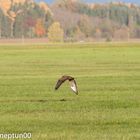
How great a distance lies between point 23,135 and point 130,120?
3.60 m

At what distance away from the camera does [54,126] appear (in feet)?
57.3

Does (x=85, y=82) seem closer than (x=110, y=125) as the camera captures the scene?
No

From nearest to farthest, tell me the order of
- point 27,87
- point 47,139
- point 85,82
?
1. point 47,139
2. point 27,87
3. point 85,82

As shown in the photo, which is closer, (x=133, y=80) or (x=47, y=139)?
(x=47, y=139)

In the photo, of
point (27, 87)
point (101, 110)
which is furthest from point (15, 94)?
point (101, 110)

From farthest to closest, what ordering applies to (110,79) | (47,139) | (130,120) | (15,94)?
(110,79) → (15,94) → (130,120) → (47,139)

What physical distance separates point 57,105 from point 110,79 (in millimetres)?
14364

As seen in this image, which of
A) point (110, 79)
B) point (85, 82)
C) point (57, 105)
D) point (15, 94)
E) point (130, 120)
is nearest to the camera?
point (130, 120)


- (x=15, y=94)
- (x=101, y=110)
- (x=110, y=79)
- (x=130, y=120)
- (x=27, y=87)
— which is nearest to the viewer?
(x=130, y=120)

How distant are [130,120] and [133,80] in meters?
16.8

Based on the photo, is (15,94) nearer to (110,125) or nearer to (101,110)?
(101,110)

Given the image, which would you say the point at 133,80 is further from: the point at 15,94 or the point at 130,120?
the point at 130,120

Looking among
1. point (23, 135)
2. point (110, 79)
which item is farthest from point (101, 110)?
point (110, 79)

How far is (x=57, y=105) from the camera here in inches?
883
